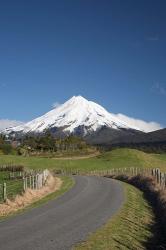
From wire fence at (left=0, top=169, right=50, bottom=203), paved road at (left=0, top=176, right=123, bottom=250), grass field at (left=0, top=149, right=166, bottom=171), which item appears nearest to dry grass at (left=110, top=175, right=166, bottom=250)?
paved road at (left=0, top=176, right=123, bottom=250)

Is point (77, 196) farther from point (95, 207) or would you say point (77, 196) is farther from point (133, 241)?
point (133, 241)

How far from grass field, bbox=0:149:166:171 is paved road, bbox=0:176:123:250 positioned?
88040 millimetres

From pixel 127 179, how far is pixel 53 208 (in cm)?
3936

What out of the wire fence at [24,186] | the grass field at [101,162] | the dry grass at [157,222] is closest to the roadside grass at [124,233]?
the dry grass at [157,222]

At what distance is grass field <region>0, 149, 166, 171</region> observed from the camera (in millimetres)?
129125

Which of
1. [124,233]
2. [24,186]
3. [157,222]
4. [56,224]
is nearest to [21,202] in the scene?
[24,186]

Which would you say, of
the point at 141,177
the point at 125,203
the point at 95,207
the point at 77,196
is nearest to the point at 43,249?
the point at 95,207

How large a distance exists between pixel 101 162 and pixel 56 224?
117 metres

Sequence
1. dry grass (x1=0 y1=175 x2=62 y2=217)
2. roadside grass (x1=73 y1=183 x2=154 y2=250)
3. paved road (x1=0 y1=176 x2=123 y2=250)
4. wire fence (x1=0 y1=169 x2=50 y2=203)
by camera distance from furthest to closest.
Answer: wire fence (x1=0 y1=169 x2=50 y2=203) < dry grass (x1=0 y1=175 x2=62 y2=217) < roadside grass (x1=73 y1=183 x2=154 y2=250) < paved road (x1=0 y1=176 x2=123 y2=250)

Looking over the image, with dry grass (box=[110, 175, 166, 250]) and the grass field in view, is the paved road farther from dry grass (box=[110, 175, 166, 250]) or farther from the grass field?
the grass field

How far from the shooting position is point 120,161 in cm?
14375

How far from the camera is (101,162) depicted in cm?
14125

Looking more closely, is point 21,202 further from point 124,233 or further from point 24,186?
point 124,233

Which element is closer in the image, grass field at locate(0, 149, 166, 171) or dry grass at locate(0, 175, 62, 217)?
dry grass at locate(0, 175, 62, 217)
